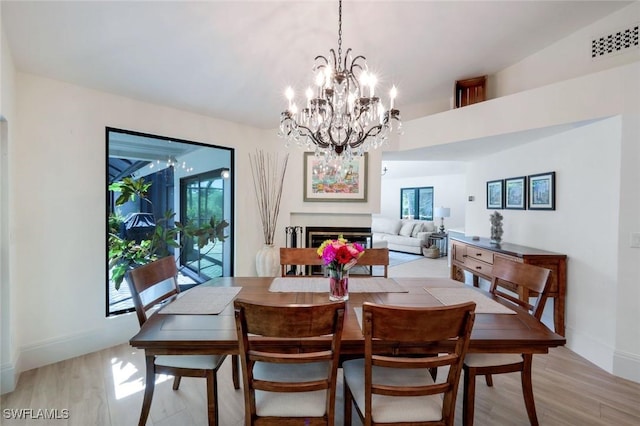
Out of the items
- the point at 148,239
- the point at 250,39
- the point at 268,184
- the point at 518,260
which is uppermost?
the point at 250,39

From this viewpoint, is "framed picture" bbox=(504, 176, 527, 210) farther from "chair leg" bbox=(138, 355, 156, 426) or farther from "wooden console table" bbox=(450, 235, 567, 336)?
"chair leg" bbox=(138, 355, 156, 426)

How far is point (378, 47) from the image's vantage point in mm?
2469

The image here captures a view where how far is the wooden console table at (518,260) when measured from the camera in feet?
8.73

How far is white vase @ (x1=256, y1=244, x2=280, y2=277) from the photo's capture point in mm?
3566

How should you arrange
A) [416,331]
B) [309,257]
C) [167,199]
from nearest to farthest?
[416,331]
[309,257]
[167,199]

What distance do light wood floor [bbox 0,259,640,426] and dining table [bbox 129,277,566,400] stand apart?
0.58 meters

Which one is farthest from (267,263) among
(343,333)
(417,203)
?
(417,203)

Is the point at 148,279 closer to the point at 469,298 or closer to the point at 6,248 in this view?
the point at 6,248

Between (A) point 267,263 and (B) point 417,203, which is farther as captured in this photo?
(B) point 417,203

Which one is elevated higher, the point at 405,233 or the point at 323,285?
the point at 323,285

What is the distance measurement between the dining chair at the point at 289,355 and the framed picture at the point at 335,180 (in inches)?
106

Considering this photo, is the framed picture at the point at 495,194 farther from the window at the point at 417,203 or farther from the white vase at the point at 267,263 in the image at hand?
the window at the point at 417,203

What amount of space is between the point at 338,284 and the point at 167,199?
2.44m

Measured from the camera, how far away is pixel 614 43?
90.9 inches
